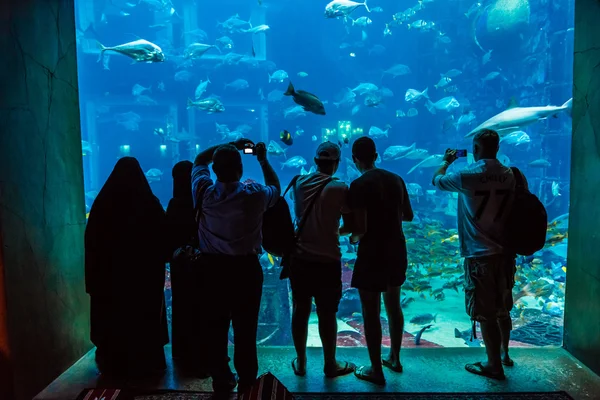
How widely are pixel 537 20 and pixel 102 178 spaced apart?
35877 mm

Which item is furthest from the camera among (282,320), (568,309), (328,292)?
(282,320)

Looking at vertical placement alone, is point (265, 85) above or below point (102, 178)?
above

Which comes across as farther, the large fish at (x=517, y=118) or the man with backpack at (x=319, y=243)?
the large fish at (x=517, y=118)

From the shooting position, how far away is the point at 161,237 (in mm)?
3008

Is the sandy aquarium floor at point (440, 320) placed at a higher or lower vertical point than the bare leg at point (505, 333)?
lower

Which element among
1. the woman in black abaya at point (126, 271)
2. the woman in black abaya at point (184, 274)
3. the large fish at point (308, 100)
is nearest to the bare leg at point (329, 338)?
the woman in black abaya at point (184, 274)

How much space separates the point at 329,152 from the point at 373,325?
1.36 m

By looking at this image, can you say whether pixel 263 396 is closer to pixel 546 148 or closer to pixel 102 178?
pixel 546 148

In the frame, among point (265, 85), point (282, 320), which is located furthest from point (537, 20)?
point (282, 320)

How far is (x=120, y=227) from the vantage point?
114 inches

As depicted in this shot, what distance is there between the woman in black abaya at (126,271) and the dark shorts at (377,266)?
59.8 inches

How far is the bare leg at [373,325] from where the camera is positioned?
2932 millimetres

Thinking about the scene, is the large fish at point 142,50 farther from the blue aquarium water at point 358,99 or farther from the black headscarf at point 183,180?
the black headscarf at point 183,180

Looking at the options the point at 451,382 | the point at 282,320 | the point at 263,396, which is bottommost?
the point at 282,320
